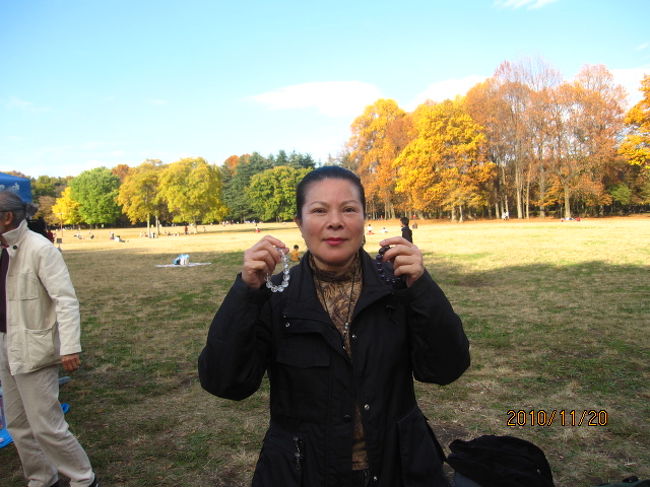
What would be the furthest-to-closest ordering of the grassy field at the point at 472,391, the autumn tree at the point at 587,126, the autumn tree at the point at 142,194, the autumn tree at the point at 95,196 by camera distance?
the autumn tree at the point at 95,196 → the autumn tree at the point at 142,194 → the autumn tree at the point at 587,126 → the grassy field at the point at 472,391

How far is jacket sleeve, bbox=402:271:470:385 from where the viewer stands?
172 centimetres

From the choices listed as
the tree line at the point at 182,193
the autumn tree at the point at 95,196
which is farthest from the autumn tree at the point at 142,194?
the autumn tree at the point at 95,196

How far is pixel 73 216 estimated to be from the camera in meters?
84.1

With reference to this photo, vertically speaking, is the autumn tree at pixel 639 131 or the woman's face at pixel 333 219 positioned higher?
the autumn tree at pixel 639 131

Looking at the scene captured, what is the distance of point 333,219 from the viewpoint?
5.94 ft

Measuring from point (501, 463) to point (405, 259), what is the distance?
1.90 metres

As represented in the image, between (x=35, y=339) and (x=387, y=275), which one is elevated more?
(x=387, y=275)

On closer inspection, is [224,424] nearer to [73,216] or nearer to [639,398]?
[639,398]

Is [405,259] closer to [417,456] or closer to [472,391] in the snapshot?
[417,456]

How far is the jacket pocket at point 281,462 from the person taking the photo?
68.2 inches

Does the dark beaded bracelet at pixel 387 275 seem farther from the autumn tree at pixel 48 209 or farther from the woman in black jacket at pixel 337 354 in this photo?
the autumn tree at pixel 48 209

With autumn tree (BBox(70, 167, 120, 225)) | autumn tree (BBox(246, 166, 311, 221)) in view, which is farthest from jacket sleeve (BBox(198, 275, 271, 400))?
autumn tree (BBox(70, 167, 120, 225))
